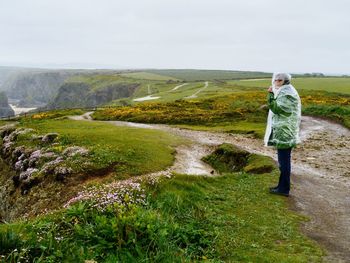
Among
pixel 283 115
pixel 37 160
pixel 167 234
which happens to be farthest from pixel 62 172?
pixel 167 234

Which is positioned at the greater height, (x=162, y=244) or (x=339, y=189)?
(x=162, y=244)

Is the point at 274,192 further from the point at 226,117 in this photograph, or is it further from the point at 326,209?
the point at 226,117

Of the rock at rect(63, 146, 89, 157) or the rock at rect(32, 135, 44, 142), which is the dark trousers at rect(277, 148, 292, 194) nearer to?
the rock at rect(63, 146, 89, 157)

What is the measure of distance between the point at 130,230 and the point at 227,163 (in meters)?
17.4

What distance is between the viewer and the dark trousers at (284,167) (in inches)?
537

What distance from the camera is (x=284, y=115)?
43.8ft

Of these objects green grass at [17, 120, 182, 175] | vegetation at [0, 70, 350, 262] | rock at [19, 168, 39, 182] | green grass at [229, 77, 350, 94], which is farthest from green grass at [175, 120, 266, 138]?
green grass at [229, 77, 350, 94]

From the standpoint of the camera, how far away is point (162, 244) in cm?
757

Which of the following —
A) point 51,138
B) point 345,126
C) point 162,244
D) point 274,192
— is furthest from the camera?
point 345,126

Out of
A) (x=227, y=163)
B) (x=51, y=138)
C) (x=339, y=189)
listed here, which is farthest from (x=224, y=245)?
(x=51, y=138)

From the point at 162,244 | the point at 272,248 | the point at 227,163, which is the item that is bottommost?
the point at 227,163

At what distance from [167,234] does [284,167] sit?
23.3ft

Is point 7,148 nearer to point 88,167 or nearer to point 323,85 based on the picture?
point 88,167

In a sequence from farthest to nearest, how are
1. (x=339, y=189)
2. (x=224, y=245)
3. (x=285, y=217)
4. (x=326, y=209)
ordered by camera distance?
(x=339, y=189) → (x=326, y=209) → (x=285, y=217) → (x=224, y=245)
